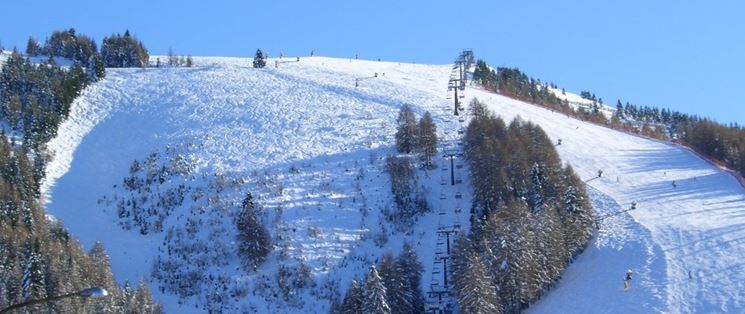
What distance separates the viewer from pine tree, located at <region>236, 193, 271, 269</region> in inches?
2352

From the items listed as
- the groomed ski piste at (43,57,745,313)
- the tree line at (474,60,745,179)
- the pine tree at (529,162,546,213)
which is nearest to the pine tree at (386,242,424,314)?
the groomed ski piste at (43,57,745,313)

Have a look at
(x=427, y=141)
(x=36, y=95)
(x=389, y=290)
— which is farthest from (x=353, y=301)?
(x=36, y=95)

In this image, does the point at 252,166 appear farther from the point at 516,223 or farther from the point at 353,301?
the point at 353,301

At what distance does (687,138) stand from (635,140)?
443cm

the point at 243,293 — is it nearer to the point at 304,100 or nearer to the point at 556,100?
the point at 304,100

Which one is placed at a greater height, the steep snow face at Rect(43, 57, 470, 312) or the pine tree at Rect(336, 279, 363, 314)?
the steep snow face at Rect(43, 57, 470, 312)

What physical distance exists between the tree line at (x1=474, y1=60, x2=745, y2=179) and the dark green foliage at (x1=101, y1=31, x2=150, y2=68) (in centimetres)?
4177

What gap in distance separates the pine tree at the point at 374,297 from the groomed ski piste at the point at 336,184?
23.8 ft

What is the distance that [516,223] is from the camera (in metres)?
55.4

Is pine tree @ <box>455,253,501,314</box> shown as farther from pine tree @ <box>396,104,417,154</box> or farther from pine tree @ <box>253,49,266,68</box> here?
pine tree @ <box>253,49,266,68</box>

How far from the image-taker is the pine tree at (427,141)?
7388 centimetres

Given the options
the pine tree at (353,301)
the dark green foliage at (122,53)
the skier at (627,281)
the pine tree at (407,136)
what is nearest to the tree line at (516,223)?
the skier at (627,281)

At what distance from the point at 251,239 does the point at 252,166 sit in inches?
616

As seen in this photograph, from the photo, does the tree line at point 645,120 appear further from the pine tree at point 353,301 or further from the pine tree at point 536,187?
the pine tree at point 353,301
